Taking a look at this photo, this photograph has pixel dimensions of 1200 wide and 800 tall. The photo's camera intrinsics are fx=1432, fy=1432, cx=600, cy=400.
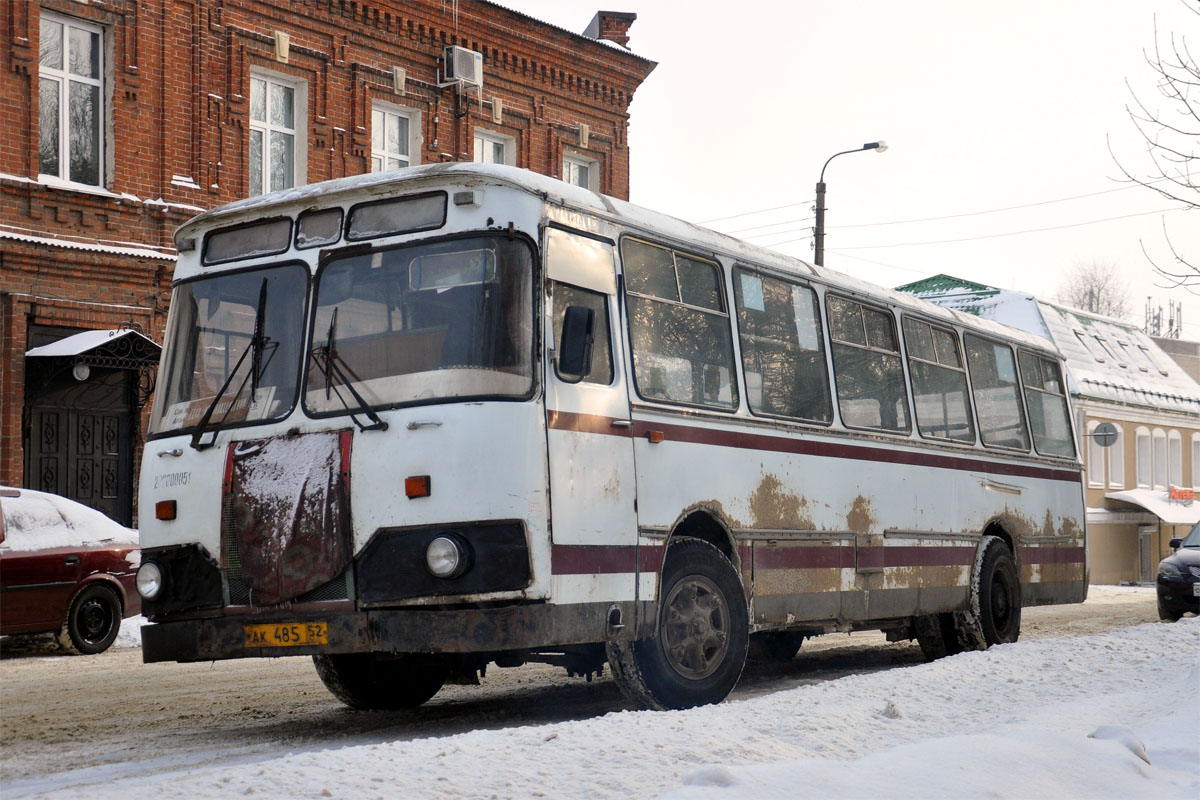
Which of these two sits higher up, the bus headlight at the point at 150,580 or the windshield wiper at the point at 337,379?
the windshield wiper at the point at 337,379

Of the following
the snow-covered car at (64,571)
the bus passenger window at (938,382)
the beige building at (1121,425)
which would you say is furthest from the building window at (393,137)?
the beige building at (1121,425)

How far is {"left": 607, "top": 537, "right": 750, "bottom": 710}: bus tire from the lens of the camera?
8.49 metres

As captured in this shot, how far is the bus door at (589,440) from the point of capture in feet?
25.6

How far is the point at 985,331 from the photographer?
559 inches

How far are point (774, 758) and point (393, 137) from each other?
20956 millimetres

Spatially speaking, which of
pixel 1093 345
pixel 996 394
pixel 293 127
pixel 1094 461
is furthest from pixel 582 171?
pixel 1093 345

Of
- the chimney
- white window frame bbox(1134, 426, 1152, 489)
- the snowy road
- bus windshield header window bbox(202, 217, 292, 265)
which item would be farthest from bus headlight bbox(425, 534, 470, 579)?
white window frame bbox(1134, 426, 1152, 489)

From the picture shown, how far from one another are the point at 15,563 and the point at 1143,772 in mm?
11526

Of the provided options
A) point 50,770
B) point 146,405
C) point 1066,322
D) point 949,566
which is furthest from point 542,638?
point 1066,322

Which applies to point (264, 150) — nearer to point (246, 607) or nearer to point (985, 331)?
point (985, 331)

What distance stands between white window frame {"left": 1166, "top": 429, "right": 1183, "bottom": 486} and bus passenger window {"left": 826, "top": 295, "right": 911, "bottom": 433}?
40.4 m

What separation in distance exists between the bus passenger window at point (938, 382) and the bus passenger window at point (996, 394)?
0.30 metres

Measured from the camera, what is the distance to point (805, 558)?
10.4 metres

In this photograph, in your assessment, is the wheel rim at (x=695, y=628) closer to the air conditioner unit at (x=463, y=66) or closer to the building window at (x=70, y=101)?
the building window at (x=70, y=101)
